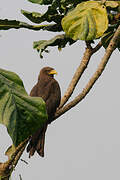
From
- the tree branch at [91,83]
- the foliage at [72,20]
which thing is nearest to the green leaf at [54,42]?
the foliage at [72,20]

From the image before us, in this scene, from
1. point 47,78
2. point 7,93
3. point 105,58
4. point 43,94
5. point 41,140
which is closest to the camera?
point 7,93

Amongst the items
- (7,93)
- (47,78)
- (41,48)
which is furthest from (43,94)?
(7,93)

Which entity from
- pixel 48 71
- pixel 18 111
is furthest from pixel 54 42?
pixel 48 71

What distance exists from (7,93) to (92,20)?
20.0 inches

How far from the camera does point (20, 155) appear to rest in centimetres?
168

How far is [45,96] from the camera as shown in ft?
8.76

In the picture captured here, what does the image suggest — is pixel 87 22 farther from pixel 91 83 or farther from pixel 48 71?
pixel 48 71

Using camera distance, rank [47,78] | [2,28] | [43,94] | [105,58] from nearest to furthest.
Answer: [105,58] < [2,28] < [43,94] < [47,78]

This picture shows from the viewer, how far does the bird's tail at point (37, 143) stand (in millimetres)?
2332

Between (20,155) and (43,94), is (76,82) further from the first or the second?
(43,94)

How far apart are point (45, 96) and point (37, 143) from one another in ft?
1.23

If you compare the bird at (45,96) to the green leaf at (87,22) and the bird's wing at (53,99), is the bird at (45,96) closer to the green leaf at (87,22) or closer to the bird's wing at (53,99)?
the bird's wing at (53,99)

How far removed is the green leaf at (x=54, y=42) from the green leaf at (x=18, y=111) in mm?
551

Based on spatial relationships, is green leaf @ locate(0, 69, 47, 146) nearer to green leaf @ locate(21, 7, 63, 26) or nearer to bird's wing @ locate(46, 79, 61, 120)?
green leaf @ locate(21, 7, 63, 26)
